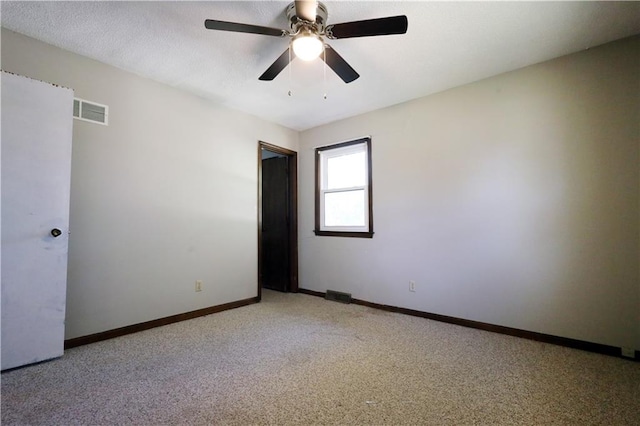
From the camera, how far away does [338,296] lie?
400 cm

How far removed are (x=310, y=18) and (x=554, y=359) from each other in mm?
3003

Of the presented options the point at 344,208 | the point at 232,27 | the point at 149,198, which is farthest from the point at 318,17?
the point at 344,208

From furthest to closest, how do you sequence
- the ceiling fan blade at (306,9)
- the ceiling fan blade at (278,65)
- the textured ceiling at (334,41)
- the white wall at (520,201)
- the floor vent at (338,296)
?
1. the floor vent at (338,296)
2. the white wall at (520,201)
3. the ceiling fan blade at (278,65)
4. the textured ceiling at (334,41)
5. the ceiling fan blade at (306,9)

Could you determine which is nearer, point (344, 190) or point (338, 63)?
point (338, 63)

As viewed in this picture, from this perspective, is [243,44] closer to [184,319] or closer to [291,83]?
[291,83]

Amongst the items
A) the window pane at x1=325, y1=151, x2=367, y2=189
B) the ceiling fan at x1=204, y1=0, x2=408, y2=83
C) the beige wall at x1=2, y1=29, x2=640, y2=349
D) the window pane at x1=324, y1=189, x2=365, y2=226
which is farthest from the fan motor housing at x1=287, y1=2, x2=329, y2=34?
the window pane at x1=324, y1=189, x2=365, y2=226

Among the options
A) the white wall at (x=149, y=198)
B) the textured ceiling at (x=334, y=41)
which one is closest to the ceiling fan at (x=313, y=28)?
the textured ceiling at (x=334, y=41)

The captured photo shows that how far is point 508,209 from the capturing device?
2791 millimetres

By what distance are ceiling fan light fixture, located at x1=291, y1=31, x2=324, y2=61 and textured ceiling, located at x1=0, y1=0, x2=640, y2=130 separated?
0.31 meters

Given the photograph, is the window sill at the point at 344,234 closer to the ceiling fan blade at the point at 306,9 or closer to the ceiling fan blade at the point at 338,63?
the ceiling fan blade at the point at 338,63

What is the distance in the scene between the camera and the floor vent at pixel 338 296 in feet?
12.8

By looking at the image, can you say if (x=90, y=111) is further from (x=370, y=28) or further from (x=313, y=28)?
(x=370, y=28)

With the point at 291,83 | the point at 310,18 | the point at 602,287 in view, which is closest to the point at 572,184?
the point at 602,287

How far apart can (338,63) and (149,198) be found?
2.24m
